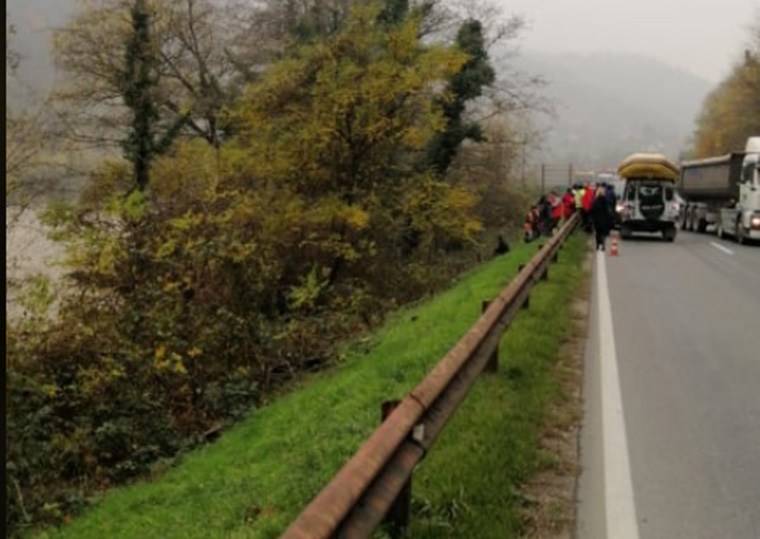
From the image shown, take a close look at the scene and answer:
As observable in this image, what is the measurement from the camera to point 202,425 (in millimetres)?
13086

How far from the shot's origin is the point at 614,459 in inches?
238

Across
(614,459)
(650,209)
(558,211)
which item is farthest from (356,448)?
(650,209)

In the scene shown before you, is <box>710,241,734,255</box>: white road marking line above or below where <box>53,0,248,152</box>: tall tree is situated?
below

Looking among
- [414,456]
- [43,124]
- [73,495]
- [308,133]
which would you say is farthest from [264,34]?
[414,456]

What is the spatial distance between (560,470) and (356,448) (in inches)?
61.1

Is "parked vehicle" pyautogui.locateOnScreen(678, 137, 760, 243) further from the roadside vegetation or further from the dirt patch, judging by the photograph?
the dirt patch

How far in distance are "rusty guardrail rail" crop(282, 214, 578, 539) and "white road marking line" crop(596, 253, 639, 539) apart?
3.47ft

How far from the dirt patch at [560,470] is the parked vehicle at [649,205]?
22982mm

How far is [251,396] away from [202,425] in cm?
110

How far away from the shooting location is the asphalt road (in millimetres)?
5078

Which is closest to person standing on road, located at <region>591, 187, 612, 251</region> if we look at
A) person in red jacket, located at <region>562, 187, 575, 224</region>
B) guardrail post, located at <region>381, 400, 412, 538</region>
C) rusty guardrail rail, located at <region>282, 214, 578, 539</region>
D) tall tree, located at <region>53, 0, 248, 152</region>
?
person in red jacket, located at <region>562, 187, 575, 224</region>

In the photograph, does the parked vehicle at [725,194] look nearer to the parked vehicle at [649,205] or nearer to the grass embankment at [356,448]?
the parked vehicle at [649,205]

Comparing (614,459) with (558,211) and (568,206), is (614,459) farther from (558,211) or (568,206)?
(568,206)

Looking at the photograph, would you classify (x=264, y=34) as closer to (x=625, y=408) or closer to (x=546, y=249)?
(x=546, y=249)
